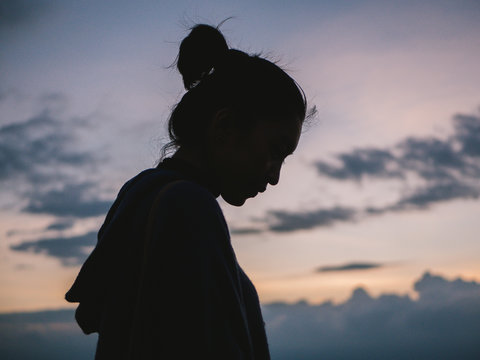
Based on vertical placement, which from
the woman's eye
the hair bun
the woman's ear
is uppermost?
the hair bun

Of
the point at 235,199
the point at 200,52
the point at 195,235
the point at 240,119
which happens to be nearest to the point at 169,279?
the point at 195,235

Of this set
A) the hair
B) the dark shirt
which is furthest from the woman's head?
the dark shirt

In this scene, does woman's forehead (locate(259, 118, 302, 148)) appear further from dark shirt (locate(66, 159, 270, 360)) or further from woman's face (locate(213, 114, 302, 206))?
dark shirt (locate(66, 159, 270, 360))

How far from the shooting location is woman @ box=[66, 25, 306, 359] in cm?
178

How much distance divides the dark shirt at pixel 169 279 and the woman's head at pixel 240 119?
40 cm

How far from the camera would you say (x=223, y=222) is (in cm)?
194

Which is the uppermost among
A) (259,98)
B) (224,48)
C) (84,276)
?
(224,48)

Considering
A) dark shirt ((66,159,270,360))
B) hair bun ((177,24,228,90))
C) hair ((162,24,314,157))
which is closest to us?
dark shirt ((66,159,270,360))

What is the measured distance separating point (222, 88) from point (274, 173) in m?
0.55

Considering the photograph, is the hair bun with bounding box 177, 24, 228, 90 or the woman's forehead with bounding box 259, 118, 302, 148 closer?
the woman's forehead with bounding box 259, 118, 302, 148

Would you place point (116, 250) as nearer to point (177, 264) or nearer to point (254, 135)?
point (177, 264)

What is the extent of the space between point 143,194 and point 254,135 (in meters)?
0.72

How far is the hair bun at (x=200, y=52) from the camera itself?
2.83 meters

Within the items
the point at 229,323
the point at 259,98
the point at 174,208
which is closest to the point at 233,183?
the point at 259,98
